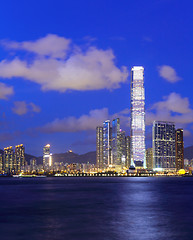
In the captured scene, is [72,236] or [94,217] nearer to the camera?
[72,236]

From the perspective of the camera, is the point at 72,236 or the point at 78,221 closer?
the point at 72,236

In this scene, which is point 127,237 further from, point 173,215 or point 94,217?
point 173,215

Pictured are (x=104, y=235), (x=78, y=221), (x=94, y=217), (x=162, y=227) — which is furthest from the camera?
(x=94, y=217)

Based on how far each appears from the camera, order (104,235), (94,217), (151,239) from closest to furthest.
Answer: (151,239) < (104,235) < (94,217)

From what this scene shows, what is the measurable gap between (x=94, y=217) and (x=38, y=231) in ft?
42.6

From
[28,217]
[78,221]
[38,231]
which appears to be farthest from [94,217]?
[38,231]

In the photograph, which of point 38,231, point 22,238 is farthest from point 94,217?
point 22,238

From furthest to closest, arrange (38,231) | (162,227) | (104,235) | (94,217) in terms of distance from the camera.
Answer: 1. (94,217)
2. (162,227)
3. (38,231)
4. (104,235)

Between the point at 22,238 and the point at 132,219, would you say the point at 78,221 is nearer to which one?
the point at 132,219

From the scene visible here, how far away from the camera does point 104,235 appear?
35.4m

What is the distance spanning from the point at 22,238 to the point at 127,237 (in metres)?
9.60

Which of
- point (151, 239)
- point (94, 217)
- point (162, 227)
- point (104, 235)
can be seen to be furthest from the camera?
point (94, 217)

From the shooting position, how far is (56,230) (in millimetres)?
38375

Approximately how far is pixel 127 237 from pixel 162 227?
7834 mm
